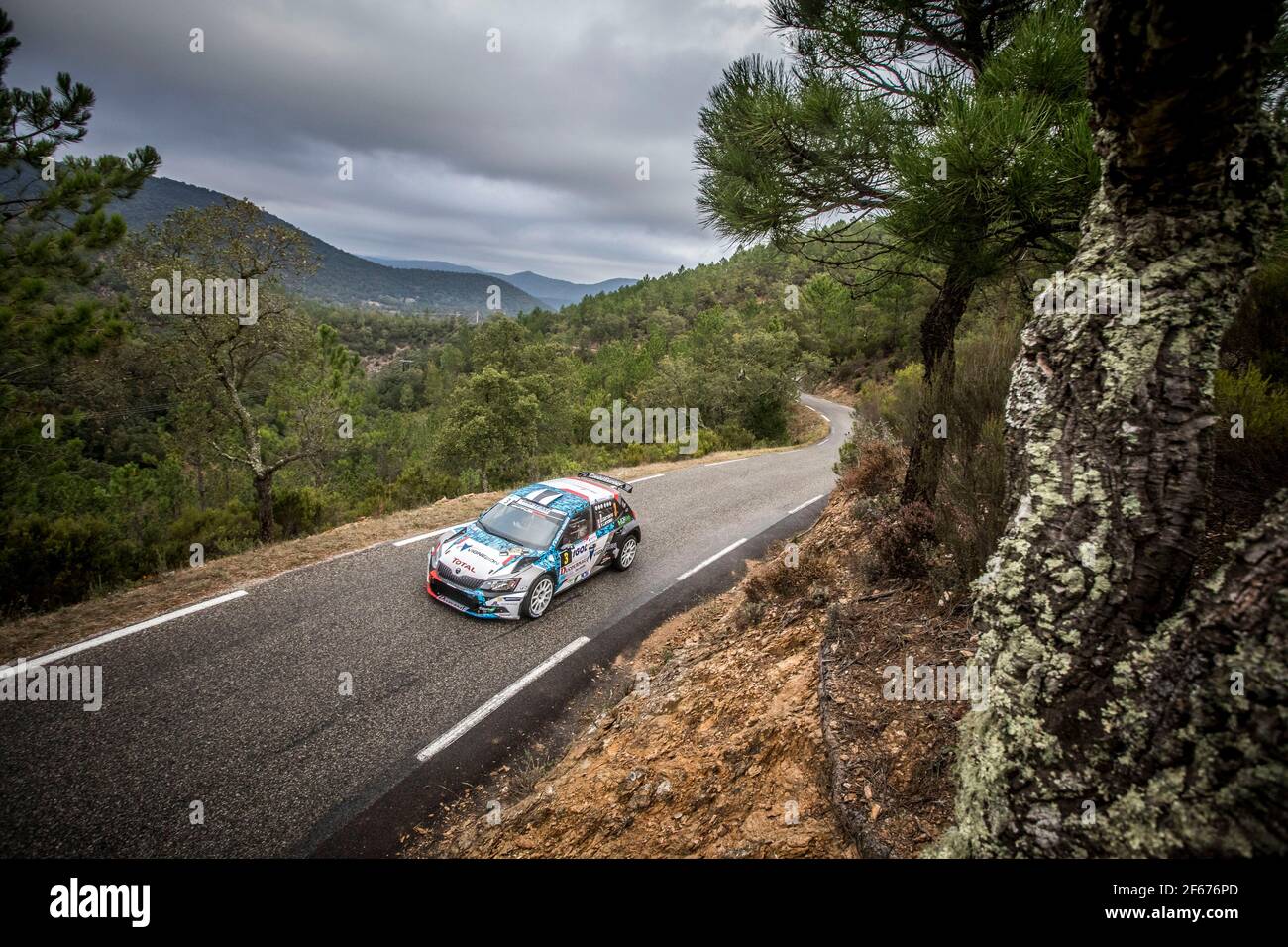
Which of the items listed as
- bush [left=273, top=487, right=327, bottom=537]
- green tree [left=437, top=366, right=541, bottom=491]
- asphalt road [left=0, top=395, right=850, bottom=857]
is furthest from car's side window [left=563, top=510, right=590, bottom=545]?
green tree [left=437, top=366, right=541, bottom=491]

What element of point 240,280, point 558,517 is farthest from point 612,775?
point 240,280

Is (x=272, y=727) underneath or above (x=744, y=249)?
underneath

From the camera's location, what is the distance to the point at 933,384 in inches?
216

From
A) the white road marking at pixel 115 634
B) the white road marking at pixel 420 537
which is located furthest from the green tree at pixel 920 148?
the white road marking at pixel 115 634

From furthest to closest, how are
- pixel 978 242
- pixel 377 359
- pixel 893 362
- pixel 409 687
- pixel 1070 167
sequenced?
pixel 377 359 < pixel 893 362 < pixel 409 687 < pixel 978 242 < pixel 1070 167

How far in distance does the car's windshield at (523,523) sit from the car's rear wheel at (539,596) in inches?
20.2

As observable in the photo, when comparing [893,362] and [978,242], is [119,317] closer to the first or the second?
[978,242]

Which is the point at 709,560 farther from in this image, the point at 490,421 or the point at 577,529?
the point at 490,421

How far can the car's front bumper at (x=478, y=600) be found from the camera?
6.89 meters

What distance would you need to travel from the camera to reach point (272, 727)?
489cm

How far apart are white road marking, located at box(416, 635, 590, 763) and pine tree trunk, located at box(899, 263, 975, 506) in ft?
14.9

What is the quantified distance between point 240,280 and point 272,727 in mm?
9690

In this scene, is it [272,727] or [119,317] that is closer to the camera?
[272,727]

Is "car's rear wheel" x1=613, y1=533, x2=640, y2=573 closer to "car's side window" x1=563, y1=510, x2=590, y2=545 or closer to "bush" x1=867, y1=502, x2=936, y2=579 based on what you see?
"car's side window" x1=563, y1=510, x2=590, y2=545
